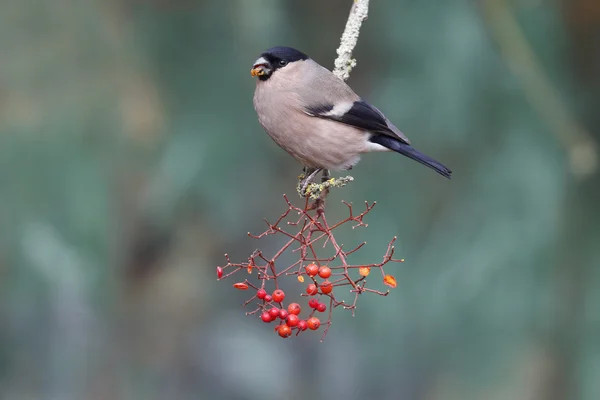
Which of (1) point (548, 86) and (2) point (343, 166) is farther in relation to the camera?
(1) point (548, 86)

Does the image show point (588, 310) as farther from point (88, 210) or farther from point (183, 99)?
point (88, 210)

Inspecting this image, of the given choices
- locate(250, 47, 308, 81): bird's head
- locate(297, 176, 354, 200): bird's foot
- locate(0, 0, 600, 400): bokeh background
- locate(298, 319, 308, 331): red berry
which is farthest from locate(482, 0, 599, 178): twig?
locate(298, 319, 308, 331): red berry

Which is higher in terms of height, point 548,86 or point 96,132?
point 548,86

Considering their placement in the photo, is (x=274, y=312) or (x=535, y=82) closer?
(x=274, y=312)

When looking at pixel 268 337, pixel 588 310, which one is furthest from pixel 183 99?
pixel 588 310

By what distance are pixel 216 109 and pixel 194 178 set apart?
242 mm

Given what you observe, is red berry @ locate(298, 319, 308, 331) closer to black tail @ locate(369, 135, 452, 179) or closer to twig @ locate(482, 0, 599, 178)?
black tail @ locate(369, 135, 452, 179)

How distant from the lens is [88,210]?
229 cm

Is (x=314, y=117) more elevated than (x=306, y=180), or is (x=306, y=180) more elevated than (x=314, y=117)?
(x=314, y=117)

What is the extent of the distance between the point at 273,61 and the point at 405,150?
0.35 meters

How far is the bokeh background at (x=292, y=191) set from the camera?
223 centimetres

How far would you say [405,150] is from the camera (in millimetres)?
1519

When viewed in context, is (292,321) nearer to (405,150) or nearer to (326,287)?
(326,287)

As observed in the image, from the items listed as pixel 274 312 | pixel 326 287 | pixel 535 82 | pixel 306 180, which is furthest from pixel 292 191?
pixel 326 287
